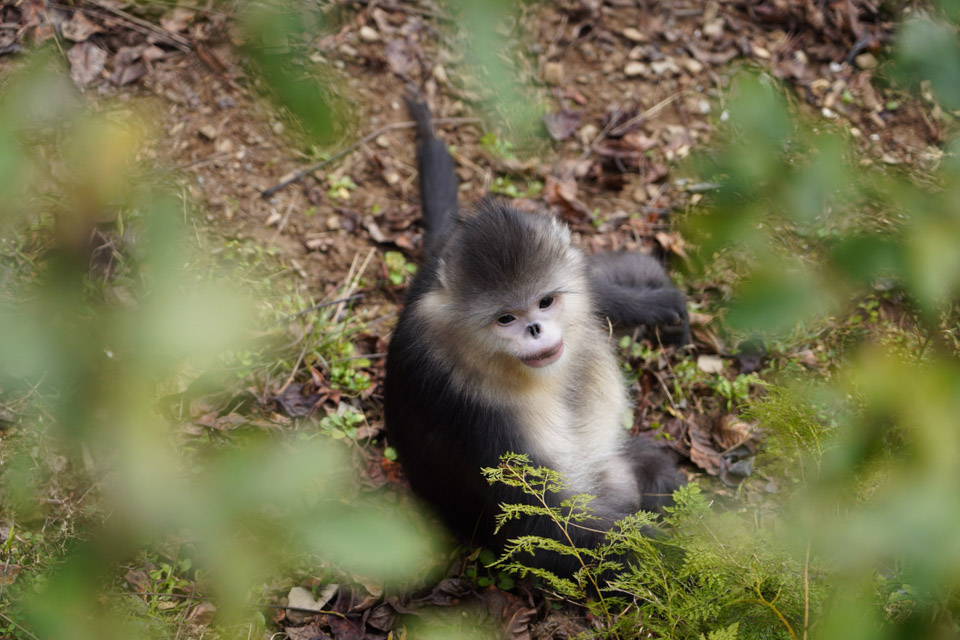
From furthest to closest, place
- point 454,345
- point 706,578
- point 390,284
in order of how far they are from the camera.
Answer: point 390,284
point 454,345
point 706,578

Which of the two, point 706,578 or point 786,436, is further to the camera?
Result: point 706,578

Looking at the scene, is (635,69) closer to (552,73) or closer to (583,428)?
(552,73)

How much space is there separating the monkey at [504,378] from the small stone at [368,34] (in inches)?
91.4

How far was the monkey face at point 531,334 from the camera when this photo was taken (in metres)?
2.92

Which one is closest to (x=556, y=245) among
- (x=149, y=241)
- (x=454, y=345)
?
(x=454, y=345)

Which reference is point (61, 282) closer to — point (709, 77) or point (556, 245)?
point (556, 245)

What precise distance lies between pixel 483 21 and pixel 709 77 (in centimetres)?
502

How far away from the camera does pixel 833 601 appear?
53.7 inches

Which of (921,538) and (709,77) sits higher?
(921,538)

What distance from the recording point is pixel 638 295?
154 inches

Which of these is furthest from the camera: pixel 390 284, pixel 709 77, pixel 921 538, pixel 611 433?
pixel 709 77

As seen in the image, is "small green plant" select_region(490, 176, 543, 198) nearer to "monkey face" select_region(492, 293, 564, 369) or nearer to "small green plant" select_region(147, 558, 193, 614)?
"monkey face" select_region(492, 293, 564, 369)

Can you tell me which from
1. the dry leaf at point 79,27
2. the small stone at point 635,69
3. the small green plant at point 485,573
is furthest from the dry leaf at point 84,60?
the small stone at point 635,69

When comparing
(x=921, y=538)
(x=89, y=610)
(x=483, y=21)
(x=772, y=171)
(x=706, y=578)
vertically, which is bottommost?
(x=706, y=578)
